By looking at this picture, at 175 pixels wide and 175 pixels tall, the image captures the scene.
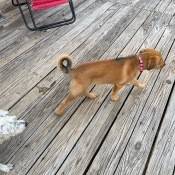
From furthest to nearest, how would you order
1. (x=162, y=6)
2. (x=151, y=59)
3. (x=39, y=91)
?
(x=162, y=6) → (x=39, y=91) → (x=151, y=59)

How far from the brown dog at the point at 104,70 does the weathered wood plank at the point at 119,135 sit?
0.29 metres

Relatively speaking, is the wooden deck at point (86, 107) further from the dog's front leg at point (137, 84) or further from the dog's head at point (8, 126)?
the dog's head at point (8, 126)

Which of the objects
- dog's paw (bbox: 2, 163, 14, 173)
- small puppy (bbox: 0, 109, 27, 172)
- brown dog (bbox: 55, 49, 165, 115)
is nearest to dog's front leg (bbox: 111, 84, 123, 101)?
brown dog (bbox: 55, 49, 165, 115)

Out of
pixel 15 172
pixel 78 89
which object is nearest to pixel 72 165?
pixel 15 172

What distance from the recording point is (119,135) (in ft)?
8.91

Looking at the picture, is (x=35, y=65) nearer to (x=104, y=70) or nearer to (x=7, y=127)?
(x=104, y=70)

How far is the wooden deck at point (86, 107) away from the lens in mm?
2480

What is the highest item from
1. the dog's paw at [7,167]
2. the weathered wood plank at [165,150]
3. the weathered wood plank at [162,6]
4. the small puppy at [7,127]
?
the small puppy at [7,127]

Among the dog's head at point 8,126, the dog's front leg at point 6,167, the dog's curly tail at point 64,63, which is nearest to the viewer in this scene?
the dog's head at point 8,126

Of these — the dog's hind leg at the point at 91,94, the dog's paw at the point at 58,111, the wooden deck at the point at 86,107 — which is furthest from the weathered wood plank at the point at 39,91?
the dog's hind leg at the point at 91,94

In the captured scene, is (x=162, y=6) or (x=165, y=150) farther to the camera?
(x=162, y=6)

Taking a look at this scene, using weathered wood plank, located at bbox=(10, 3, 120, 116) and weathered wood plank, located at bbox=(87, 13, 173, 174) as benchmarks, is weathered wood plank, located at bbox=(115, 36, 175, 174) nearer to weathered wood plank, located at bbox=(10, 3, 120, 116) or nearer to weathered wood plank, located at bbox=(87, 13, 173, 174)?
weathered wood plank, located at bbox=(87, 13, 173, 174)

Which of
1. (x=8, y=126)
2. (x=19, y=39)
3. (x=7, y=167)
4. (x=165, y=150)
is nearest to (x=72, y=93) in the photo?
(x=8, y=126)

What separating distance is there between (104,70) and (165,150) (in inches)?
35.6
